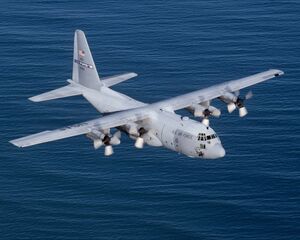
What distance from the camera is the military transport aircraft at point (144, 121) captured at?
12344cm

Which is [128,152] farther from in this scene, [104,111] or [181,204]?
[104,111]

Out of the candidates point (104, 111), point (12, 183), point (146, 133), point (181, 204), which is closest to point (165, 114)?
point (146, 133)

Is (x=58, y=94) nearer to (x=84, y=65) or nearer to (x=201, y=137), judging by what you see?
(x=84, y=65)

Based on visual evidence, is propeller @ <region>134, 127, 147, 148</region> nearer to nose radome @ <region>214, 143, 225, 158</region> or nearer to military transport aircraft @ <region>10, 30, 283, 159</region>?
military transport aircraft @ <region>10, 30, 283, 159</region>

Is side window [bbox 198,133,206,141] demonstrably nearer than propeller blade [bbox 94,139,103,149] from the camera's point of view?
Yes

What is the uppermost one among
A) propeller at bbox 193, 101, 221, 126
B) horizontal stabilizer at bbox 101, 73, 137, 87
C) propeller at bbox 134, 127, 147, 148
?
horizontal stabilizer at bbox 101, 73, 137, 87

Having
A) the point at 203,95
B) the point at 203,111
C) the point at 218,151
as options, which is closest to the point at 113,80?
the point at 203,95

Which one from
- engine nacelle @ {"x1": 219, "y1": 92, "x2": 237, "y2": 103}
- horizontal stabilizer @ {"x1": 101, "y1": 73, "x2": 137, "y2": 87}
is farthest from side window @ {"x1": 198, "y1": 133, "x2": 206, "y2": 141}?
horizontal stabilizer @ {"x1": 101, "y1": 73, "x2": 137, "y2": 87}

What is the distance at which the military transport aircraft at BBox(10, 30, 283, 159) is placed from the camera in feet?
405

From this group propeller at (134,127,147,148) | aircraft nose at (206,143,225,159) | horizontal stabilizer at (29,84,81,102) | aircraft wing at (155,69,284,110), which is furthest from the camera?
horizontal stabilizer at (29,84,81,102)

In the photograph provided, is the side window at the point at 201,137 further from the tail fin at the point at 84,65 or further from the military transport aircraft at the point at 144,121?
the tail fin at the point at 84,65

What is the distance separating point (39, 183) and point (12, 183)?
19.5 ft

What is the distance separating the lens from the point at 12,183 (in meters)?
191

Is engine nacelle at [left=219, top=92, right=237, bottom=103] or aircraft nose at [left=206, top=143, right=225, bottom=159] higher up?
engine nacelle at [left=219, top=92, right=237, bottom=103]
